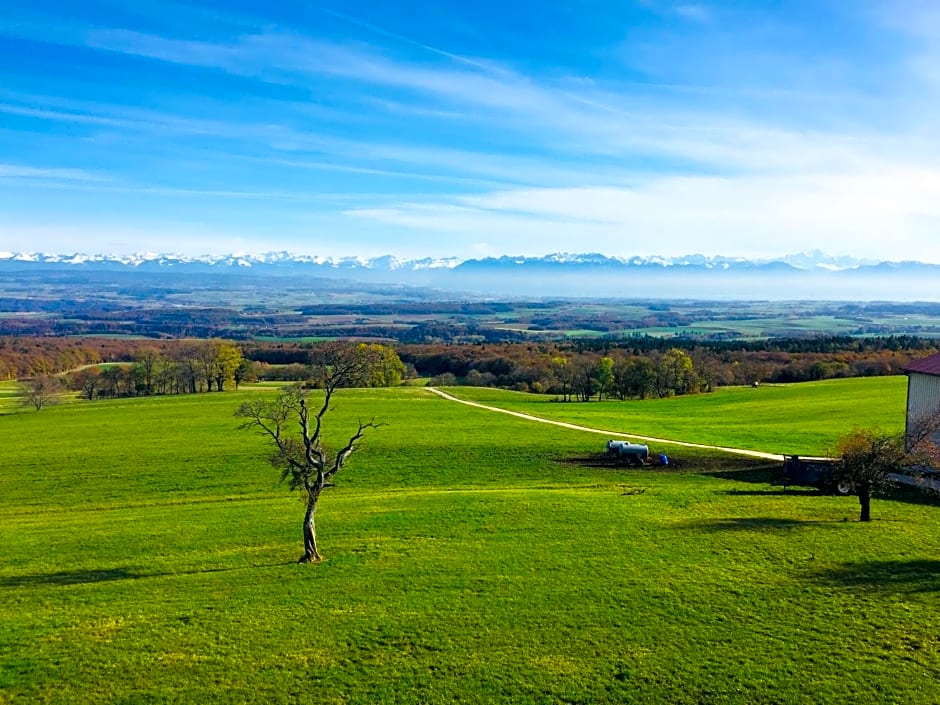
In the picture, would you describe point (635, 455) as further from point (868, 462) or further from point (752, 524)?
point (868, 462)

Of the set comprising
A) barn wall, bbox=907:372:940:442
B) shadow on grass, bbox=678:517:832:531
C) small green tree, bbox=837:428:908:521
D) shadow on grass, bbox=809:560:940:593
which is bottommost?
shadow on grass, bbox=678:517:832:531

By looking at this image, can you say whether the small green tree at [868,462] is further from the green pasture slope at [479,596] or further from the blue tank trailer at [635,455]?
the blue tank trailer at [635,455]

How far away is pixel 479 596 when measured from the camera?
20.2 meters

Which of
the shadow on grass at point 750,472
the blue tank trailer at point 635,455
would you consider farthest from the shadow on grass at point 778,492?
the blue tank trailer at point 635,455

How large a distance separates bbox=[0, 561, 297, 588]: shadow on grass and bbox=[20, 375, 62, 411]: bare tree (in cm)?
6884

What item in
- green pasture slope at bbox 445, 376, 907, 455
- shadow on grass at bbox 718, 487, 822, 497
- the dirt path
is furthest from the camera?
green pasture slope at bbox 445, 376, 907, 455

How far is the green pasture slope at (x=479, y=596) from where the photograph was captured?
15438 mm

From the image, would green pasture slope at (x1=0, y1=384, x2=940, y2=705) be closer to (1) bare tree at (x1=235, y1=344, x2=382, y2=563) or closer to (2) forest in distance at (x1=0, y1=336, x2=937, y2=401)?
(1) bare tree at (x1=235, y1=344, x2=382, y2=563)

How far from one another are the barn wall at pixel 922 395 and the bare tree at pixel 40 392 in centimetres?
8927

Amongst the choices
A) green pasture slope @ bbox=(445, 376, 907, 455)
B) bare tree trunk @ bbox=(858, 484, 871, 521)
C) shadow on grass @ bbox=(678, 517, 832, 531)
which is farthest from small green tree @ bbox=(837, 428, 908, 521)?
green pasture slope @ bbox=(445, 376, 907, 455)

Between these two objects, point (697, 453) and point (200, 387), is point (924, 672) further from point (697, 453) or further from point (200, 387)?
point (200, 387)

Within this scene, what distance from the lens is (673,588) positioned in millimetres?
20500

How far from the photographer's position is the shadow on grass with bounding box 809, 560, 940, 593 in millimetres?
20312

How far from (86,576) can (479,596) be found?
14.4 meters
